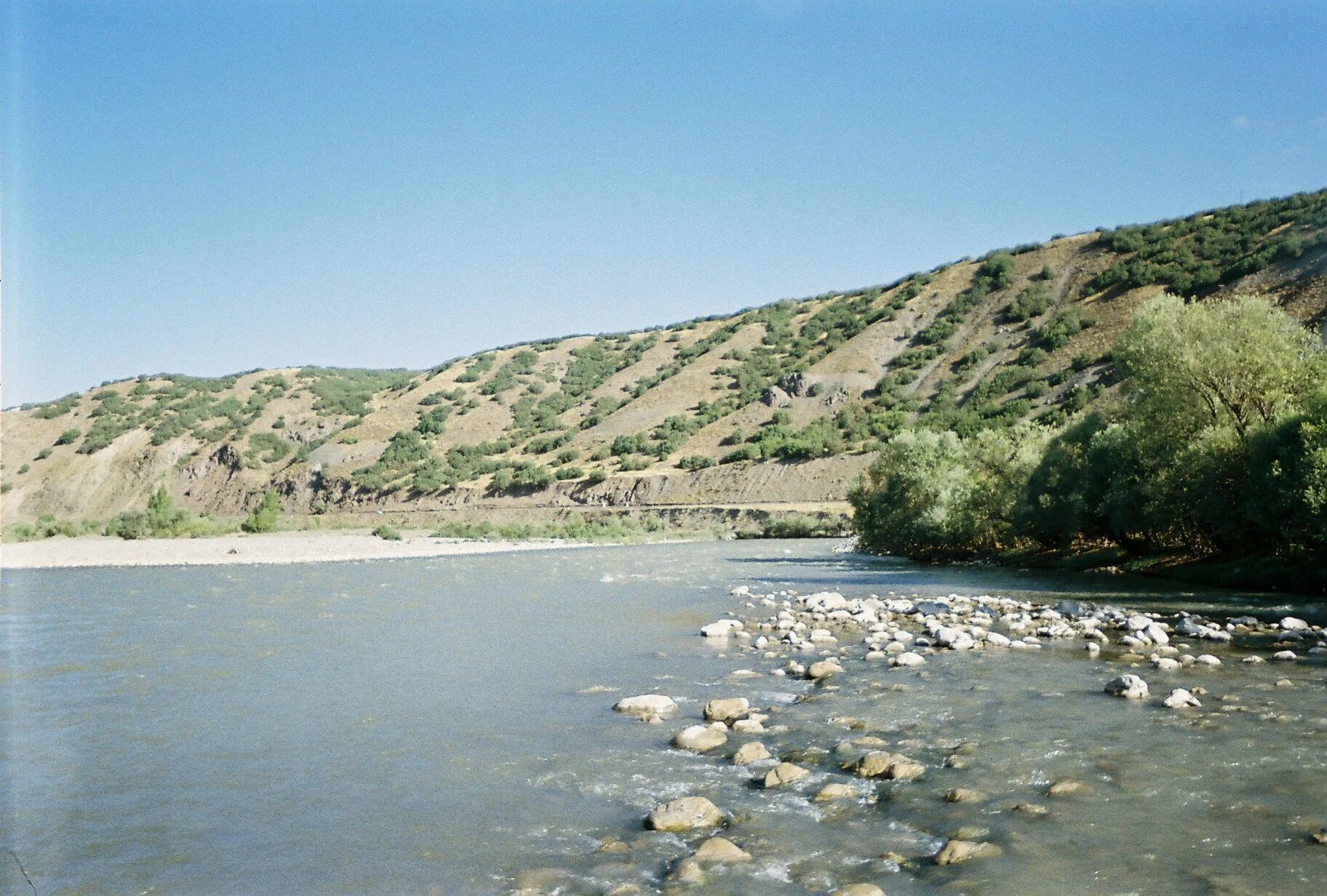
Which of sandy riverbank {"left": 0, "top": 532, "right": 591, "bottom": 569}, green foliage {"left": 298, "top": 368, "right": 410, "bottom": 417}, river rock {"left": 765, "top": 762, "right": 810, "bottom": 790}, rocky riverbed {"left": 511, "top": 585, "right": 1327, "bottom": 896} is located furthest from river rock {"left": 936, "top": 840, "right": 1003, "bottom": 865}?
green foliage {"left": 298, "top": 368, "right": 410, "bottom": 417}

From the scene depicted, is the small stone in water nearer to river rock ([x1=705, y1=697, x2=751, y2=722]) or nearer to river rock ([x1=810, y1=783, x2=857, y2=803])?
river rock ([x1=810, y1=783, x2=857, y2=803])

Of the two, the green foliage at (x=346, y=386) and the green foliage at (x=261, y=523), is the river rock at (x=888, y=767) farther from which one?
the green foliage at (x=346, y=386)

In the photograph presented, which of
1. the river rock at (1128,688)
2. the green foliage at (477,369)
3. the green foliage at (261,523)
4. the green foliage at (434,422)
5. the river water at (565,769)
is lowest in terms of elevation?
the river water at (565,769)

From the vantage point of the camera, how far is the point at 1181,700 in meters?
13.8

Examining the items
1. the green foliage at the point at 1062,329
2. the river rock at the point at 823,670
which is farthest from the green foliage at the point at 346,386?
the river rock at the point at 823,670

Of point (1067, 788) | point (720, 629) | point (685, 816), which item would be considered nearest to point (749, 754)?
point (685, 816)

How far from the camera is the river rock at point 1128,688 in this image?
47.6ft

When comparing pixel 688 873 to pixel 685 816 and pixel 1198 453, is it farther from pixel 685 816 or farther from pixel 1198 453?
pixel 1198 453

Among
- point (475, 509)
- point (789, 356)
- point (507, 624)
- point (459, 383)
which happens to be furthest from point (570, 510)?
point (507, 624)

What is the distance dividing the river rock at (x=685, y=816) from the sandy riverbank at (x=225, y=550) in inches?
1632

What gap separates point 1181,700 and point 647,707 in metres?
7.41

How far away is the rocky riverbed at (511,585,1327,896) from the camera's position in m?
8.21

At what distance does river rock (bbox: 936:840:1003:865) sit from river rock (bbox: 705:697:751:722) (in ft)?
17.6

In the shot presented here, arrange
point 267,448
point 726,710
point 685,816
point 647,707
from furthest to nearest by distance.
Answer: point 267,448, point 647,707, point 726,710, point 685,816
